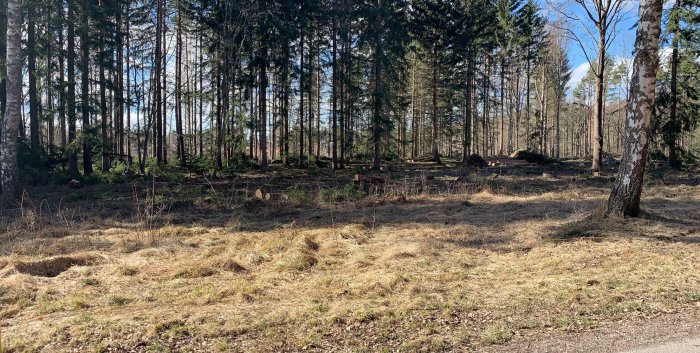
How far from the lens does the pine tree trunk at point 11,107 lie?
1037 cm

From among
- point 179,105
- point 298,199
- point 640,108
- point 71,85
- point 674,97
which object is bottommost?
point 298,199

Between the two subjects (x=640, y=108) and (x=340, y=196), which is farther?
(x=340, y=196)

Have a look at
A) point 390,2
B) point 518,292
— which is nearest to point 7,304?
point 518,292

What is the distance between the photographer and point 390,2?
22344mm

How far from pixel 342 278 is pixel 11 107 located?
36.3 feet

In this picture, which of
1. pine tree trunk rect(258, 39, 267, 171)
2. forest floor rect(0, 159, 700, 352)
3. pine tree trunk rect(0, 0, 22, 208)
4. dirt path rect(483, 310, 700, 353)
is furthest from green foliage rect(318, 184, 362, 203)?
pine tree trunk rect(258, 39, 267, 171)

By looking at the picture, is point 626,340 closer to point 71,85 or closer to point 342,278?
point 342,278

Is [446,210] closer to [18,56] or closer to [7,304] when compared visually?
[7,304]

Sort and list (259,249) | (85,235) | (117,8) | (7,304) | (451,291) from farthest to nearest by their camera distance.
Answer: (117,8), (85,235), (259,249), (451,291), (7,304)

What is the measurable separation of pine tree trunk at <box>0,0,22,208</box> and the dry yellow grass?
16.2ft

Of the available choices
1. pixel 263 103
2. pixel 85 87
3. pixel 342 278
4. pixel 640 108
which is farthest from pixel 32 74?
pixel 640 108

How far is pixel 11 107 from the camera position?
10.8 meters

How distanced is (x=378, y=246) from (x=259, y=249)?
2.05 m

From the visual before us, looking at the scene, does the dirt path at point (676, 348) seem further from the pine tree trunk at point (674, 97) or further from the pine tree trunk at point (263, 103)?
the pine tree trunk at point (674, 97)
